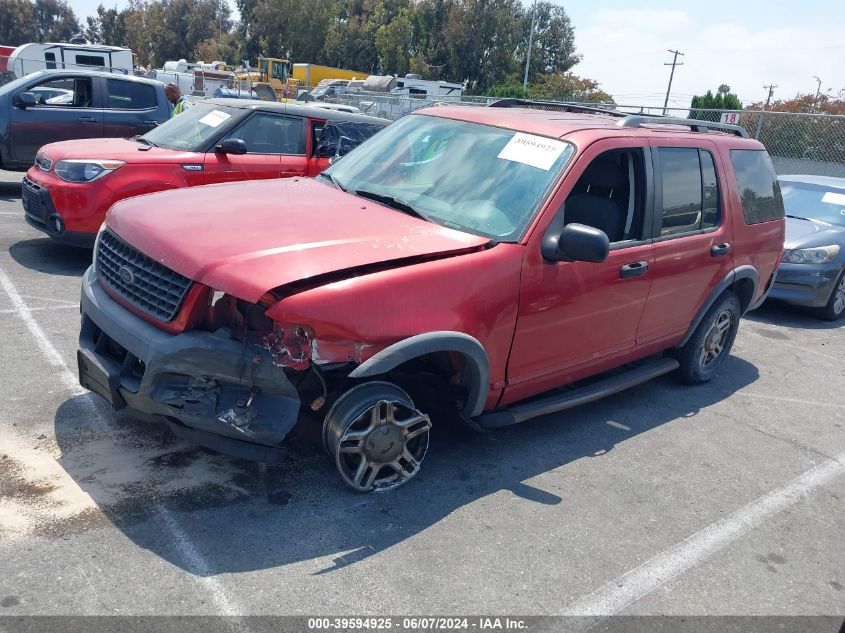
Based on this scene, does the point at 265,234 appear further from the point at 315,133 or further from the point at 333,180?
the point at 315,133

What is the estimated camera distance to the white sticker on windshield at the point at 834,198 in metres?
9.03

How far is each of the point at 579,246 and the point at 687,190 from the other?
5.55 ft

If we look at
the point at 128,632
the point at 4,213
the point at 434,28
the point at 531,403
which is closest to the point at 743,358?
the point at 531,403

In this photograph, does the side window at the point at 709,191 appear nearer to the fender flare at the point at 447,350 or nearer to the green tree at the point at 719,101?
the fender flare at the point at 447,350

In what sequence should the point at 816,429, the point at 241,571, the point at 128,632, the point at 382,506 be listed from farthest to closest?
1. the point at 816,429
2. the point at 382,506
3. the point at 241,571
4. the point at 128,632

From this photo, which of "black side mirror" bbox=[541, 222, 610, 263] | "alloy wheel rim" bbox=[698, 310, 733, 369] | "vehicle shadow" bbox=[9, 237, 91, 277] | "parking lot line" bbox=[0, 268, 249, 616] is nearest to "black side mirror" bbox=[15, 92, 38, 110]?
"vehicle shadow" bbox=[9, 237, 91, 277]

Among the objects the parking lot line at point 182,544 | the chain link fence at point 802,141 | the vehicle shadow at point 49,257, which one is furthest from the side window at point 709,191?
the chain link fence at point 802,141

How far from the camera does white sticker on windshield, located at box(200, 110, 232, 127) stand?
765cm

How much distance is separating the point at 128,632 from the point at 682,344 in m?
4.34

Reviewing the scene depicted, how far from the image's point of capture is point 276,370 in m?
3.19

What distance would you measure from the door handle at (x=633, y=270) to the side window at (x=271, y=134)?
469cm

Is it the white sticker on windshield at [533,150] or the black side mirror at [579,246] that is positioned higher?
the white sticker on windshield at [533,150]

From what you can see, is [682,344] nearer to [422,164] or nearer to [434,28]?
[422,164]

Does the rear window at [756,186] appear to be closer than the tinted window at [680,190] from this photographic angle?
No
